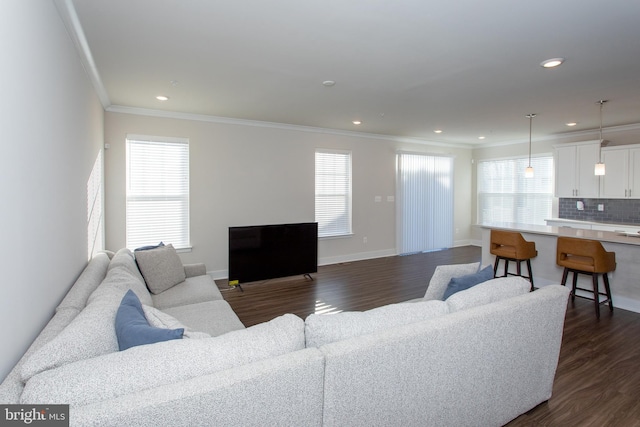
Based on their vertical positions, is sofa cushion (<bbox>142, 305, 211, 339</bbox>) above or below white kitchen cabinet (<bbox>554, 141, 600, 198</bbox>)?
below

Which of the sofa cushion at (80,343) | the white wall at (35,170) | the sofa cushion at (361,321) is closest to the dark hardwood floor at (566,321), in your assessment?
the sofa cushion at (361,321)

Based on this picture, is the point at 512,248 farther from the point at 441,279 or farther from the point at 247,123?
the point at 247,123

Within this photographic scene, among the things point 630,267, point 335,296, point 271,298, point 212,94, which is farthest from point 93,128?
point 630,267

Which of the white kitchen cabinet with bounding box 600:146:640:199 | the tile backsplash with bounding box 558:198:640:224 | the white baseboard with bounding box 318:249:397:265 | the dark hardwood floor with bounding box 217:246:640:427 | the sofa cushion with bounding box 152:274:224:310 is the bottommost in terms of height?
the dark hardwood floor with bounding box 217:246:640:427

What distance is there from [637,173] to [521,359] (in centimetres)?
572

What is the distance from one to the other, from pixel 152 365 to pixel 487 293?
74.4 inches

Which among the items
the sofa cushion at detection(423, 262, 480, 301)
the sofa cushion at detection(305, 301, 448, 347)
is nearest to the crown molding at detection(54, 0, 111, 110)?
the sofa cushion at detection(305, 301, 448, 347)

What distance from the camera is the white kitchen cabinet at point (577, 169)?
6.13 m

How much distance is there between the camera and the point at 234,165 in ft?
18.4

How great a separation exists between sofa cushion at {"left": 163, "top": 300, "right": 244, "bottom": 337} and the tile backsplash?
7.19 metres

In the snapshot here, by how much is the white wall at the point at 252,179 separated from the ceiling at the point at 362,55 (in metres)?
0.47

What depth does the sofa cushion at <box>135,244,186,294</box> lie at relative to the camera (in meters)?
3.35

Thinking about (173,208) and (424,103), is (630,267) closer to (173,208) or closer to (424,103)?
(424,103)

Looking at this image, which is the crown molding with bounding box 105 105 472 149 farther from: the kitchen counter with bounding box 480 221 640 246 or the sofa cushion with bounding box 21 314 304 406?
the sofa cushion with bounding box 21 314 304 406
